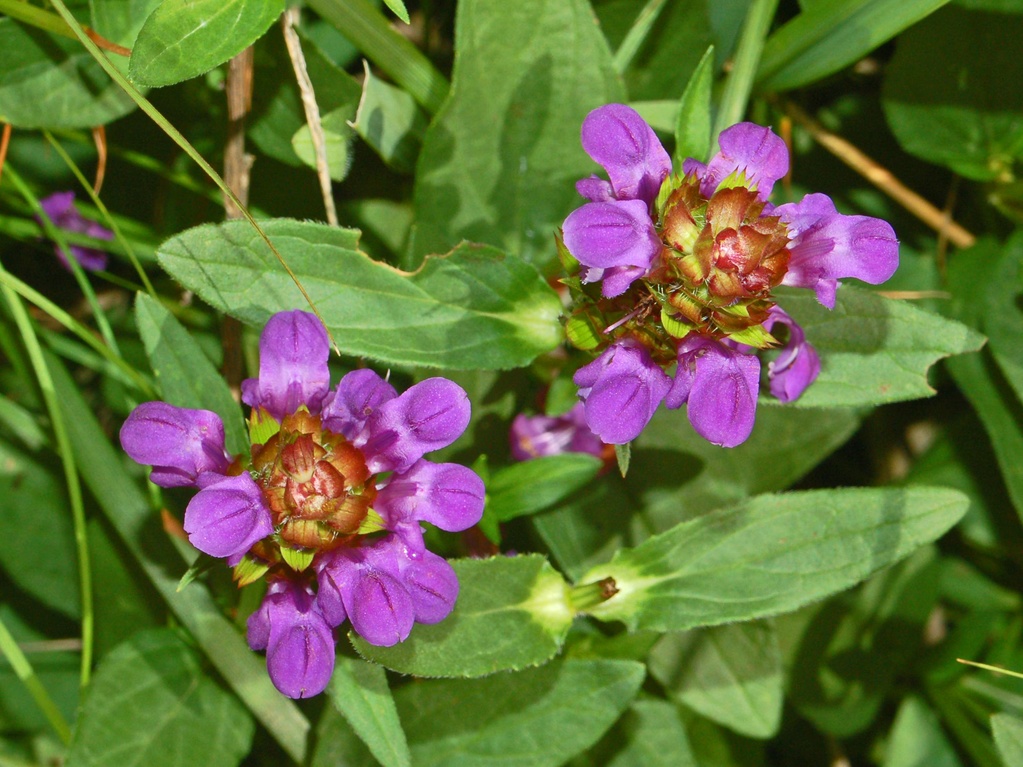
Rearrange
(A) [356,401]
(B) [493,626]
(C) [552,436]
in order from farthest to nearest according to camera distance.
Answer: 1. (C) [552,436]
2. (B) [493,626]
3. (A) [356,401]

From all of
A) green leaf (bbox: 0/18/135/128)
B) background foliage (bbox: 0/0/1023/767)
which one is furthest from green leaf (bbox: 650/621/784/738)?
green leaf (bbox: 0/18/135/128)

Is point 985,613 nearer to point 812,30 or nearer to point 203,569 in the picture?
point 812,30

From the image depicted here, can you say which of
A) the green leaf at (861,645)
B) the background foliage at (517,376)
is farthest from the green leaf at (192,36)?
the green leaf at (861,645)

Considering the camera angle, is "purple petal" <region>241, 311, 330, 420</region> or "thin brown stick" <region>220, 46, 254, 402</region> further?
"thin brown stick" <region>220, 46, 254, 402</region>

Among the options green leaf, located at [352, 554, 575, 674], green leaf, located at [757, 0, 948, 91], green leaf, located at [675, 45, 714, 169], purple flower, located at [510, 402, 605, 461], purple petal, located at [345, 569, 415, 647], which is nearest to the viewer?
purple petal, located at [345, 569, 415, 647]

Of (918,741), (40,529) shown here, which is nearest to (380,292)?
(40,529)

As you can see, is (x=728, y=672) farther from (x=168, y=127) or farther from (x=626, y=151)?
(x=168, y=127)

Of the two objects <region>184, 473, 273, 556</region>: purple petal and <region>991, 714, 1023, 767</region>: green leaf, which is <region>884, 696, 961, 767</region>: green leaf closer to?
<region>991, 714, 1023, 767</region>: green leaf
